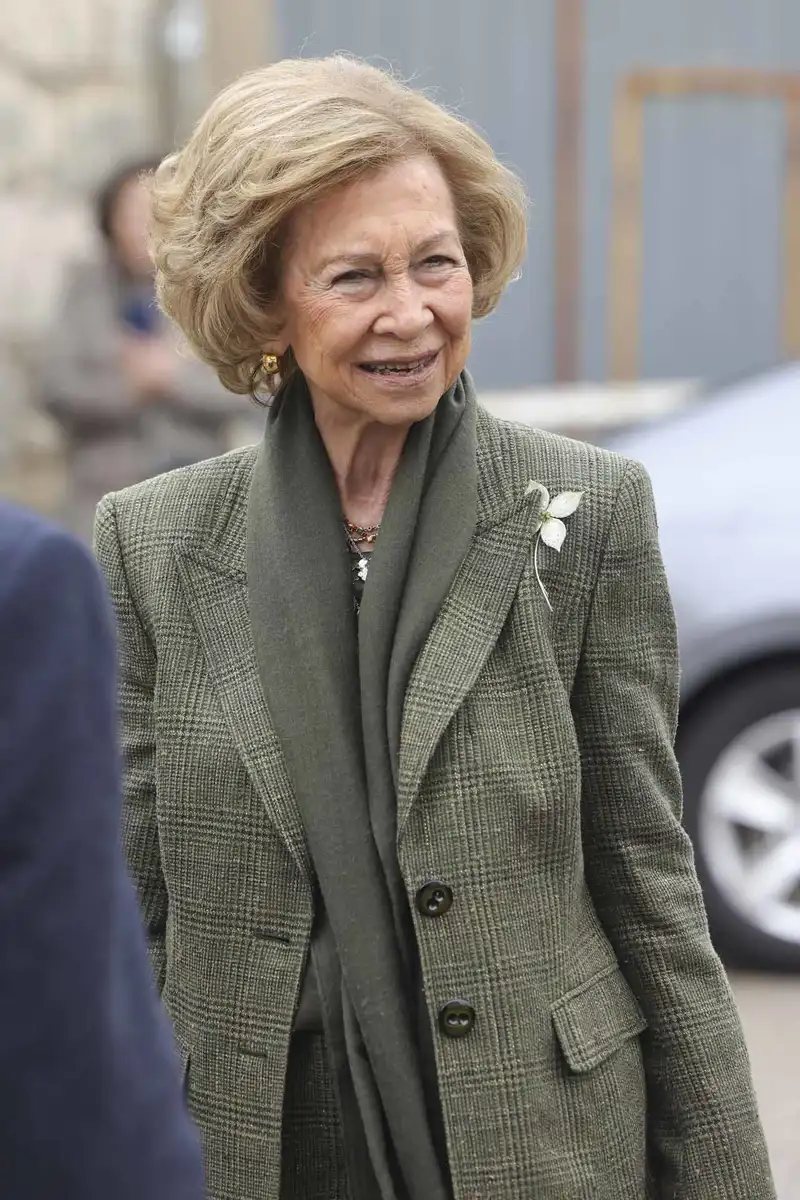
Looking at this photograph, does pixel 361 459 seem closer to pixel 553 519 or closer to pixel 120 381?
pixel 553 519

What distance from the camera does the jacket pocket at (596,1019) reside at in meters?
2.28

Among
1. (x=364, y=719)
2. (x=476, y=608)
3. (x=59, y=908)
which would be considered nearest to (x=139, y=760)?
(x=364, y=719)

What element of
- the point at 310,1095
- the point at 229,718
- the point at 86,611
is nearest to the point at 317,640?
the point at 229,718

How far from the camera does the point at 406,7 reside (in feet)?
30.8

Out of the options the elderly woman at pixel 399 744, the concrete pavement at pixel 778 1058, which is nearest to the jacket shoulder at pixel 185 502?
the elderly woman at pixel 399 744

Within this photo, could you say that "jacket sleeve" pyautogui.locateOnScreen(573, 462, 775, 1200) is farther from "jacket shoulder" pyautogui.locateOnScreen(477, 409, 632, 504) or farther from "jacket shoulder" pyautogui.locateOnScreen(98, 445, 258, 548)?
"jacket shoulder" pyautogui.locateOnScreen(98, 445, 258, 548)

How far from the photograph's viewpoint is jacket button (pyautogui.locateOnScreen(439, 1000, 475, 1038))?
225cm

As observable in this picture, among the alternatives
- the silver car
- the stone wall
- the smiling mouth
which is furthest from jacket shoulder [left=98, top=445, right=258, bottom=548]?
the stone wall

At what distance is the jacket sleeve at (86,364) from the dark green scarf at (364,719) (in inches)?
134

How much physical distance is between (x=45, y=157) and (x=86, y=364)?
2.94 metres

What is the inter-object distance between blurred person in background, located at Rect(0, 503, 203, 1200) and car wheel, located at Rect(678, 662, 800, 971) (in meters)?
4.10

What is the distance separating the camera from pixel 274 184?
2340 mm

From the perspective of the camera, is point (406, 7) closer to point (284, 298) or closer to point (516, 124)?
point (516, 124)

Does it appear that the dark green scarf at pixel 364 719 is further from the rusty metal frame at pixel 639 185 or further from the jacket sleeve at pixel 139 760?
the rusty metal frame at pixel 639 185
